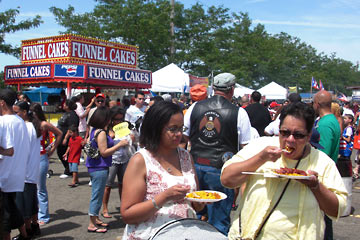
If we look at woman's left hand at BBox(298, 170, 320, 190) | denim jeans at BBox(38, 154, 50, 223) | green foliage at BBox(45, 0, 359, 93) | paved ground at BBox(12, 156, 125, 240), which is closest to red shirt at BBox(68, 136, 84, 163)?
paved ground at BBox(12, 156, 125, 240)

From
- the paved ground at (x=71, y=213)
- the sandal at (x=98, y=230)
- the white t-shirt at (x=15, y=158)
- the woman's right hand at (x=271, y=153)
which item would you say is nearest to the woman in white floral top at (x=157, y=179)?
the woman's right hand at (x=271, y=153)

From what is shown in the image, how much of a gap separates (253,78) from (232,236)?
50.0 metres

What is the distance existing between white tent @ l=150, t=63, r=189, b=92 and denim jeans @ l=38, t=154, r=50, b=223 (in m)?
12.9

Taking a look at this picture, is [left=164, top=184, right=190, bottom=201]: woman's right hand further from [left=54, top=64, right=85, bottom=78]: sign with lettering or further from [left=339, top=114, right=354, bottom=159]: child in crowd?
[left=54, top=64, right=85, bottom=78]: sign with lettering

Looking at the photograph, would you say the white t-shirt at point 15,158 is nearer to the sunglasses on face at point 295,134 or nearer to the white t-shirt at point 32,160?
the white t-shirt at point 32,160

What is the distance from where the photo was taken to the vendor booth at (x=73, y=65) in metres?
16.0

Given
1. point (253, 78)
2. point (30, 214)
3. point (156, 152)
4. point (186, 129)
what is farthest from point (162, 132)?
point (253, 78)

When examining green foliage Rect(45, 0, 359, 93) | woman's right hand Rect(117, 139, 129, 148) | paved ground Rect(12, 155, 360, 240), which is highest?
green foliage Rect(45, 0, 359, 93)

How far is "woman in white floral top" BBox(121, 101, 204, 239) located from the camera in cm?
242

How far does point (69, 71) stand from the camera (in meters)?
16.0

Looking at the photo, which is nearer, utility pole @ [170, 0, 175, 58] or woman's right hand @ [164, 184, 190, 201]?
woman's right hand @ [164, 184, 190, 201]

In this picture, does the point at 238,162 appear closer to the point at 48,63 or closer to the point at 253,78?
the point at 48,63

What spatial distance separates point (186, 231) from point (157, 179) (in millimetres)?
397

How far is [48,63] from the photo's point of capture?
16.2m
